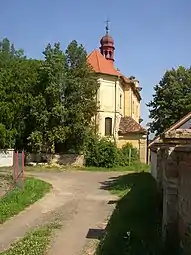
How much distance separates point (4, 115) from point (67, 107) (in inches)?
223

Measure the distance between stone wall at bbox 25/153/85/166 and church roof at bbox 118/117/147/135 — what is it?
22.7ft

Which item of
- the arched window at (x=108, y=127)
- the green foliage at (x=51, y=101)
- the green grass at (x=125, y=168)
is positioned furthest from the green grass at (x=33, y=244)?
the arched window at (x=108, y=127)

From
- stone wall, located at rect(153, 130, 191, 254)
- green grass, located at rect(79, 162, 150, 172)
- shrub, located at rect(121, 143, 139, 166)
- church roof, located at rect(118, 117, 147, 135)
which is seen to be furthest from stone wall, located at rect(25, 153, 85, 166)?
stone wall, located at rect(153, 130, 191, 254)

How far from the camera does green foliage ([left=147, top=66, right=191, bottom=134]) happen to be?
4525cm

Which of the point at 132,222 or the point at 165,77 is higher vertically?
the point at 165,77

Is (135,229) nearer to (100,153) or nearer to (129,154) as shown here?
(100,153)

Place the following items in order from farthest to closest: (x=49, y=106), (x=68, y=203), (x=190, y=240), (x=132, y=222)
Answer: (x=49, y=106) < (x=68, y=203) < (x=132, y=222) < (x=190, y=240)

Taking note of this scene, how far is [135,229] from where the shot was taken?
10906 mm

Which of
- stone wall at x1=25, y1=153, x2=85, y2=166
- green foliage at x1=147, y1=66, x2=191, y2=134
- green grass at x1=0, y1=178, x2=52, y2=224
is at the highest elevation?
green foliage at x1=147, y1=66, x2=191, y2=134

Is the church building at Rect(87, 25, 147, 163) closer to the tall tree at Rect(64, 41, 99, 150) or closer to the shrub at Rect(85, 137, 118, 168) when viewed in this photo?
the tall tree at Rect(64, 41, 99, 150)

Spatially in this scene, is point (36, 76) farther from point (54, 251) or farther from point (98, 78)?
point (54, 251)

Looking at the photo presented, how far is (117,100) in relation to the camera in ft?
139

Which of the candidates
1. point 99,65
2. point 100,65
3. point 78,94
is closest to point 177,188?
point 78,94

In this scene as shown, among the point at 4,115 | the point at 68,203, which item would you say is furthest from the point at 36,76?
the point at 68,203
